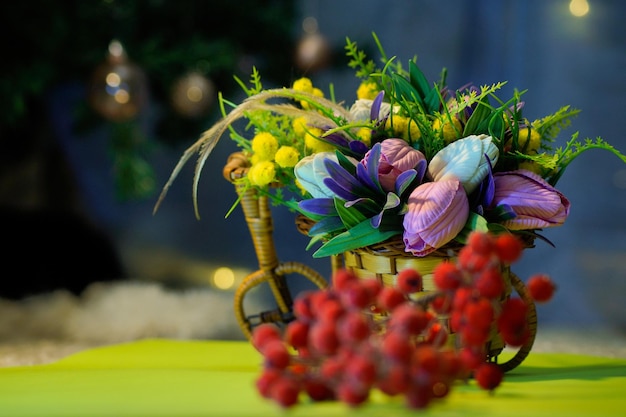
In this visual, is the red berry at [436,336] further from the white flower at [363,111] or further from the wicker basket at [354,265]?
the white flower at [363,111]

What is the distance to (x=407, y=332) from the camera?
1.40ft

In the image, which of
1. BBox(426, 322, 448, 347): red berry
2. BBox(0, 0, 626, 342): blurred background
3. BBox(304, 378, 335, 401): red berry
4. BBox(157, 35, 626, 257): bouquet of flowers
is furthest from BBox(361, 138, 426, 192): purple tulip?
BBox(0, 0, 626, 342): blurred background

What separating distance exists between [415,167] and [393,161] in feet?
0.06

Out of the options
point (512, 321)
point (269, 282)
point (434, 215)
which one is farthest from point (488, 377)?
point (269, 282)

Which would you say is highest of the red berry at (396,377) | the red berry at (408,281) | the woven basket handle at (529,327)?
the red berry at (408,281)

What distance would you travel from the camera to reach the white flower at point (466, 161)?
24.7 inches

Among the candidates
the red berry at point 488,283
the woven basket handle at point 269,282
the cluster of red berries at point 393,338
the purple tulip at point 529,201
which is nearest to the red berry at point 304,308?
the cluster of red berries at point 393,338

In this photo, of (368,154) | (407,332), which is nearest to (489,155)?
(368,154)

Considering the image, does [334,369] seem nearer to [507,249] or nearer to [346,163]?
[507,249]

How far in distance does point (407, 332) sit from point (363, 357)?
4cm

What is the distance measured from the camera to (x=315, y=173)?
0.66 metres

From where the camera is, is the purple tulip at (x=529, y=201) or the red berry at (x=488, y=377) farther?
the purple tulip at (x=529, y=201)

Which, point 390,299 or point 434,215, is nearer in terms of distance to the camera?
point 390,299

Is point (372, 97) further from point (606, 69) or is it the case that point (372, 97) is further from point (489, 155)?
point (606, 69)
